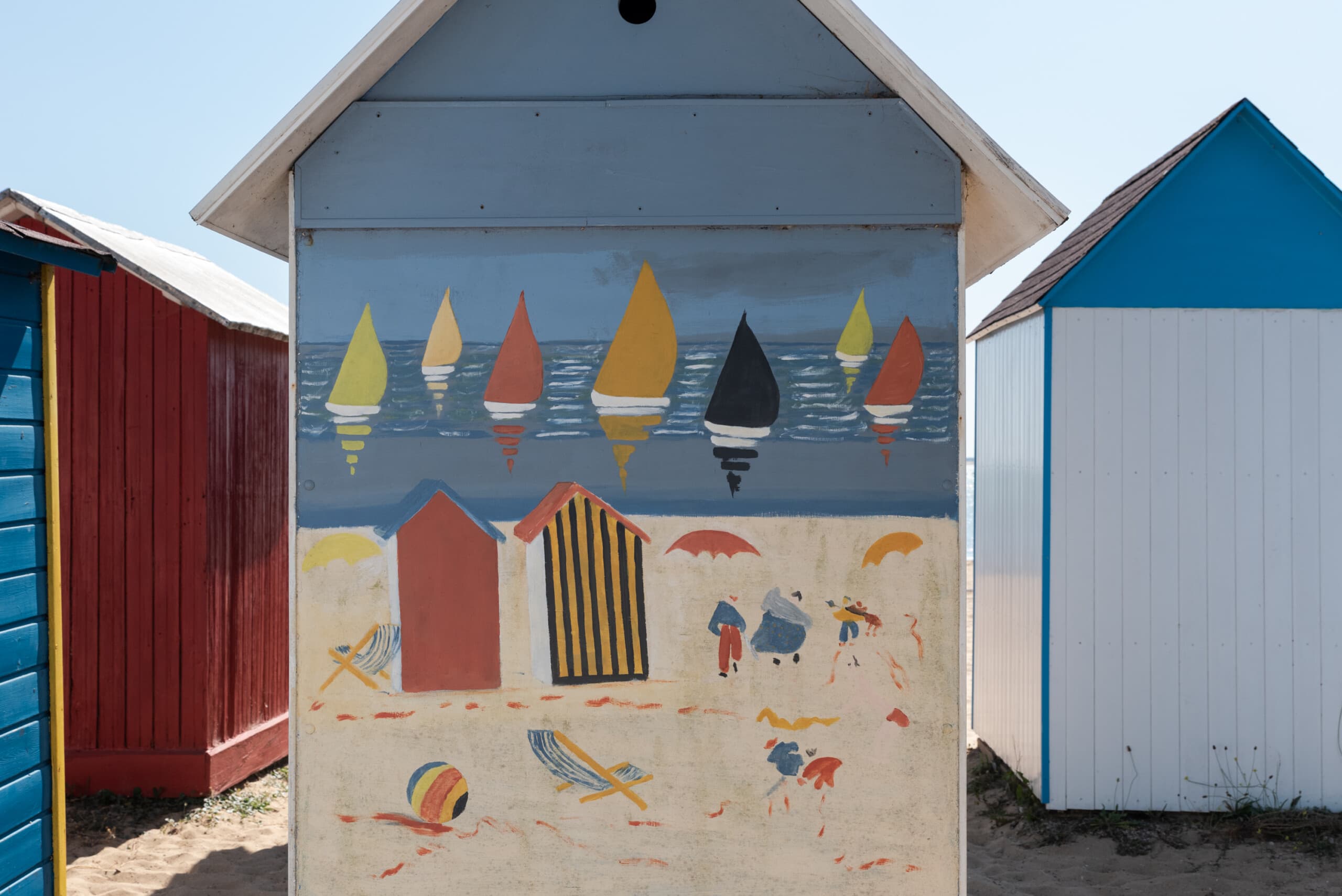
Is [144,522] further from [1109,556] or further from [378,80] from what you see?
[1109,556]

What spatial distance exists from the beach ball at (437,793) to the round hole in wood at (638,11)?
2804 mm

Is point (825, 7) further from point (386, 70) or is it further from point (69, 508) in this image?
point (69, 508)

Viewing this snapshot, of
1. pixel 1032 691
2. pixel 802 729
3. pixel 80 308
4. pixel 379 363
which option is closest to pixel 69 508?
pixel 80 308

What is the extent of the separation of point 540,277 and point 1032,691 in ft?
13.5

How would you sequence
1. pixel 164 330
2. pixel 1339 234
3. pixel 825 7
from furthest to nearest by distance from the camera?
pixel 164 330 → pixel 1339 234 → pixel 825 7

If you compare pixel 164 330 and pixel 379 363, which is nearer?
pixel 379 363

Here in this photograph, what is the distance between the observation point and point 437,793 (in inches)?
132

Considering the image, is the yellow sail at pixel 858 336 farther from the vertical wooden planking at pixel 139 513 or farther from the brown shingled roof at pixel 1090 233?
the vertical wooden planking at pixel 139 513

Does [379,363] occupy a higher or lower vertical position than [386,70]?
lower

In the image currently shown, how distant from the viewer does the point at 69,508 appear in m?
6.04

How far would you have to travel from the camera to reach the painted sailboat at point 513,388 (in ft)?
11.1

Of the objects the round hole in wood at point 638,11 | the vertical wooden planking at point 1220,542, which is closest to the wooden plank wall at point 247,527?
the round hole in wood at point 638,11

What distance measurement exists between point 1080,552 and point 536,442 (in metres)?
3.67

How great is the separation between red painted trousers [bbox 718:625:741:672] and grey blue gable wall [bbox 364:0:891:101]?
1962 millimetres
